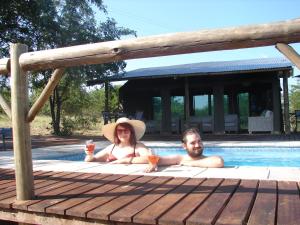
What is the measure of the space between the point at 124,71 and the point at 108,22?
216 centimetres

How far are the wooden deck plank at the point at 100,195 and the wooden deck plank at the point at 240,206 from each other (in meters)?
0.99

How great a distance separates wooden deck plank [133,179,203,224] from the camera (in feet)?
8.36

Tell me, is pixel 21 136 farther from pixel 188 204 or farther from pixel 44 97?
pixel 188 204

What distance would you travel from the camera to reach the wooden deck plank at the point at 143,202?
2.63m

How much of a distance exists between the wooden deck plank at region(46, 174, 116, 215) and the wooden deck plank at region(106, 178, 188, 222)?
1.52 ft

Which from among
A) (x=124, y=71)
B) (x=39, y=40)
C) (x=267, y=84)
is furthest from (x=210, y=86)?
(x=39, y=40)

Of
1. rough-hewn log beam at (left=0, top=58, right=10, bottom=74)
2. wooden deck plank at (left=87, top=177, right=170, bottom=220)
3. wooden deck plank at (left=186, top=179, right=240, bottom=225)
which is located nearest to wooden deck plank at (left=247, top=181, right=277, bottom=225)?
wooden deck plank at (left=186, top=179, right=240, bottom=225)

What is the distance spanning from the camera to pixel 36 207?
3010 mm

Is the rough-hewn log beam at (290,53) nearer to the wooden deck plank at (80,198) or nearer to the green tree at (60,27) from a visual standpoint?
the wooden deck plank at (80,198)

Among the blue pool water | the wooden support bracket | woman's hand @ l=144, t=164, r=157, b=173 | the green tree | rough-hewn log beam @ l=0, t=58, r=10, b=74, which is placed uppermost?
the green tree

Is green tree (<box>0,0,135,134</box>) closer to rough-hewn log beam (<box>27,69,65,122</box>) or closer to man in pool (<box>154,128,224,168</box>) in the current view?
man in pool (<box>154,128,224,168</box>)

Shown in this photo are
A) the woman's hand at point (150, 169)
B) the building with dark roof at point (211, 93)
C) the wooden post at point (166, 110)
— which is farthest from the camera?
the wooden post at point (166, 110)

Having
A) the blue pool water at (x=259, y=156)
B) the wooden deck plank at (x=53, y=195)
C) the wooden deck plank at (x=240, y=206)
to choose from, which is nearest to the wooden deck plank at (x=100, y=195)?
the wooden deck plank at (x=53, y=195)

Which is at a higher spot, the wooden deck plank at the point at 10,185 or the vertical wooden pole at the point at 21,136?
the vertical wooden pole at the point at 21,136
